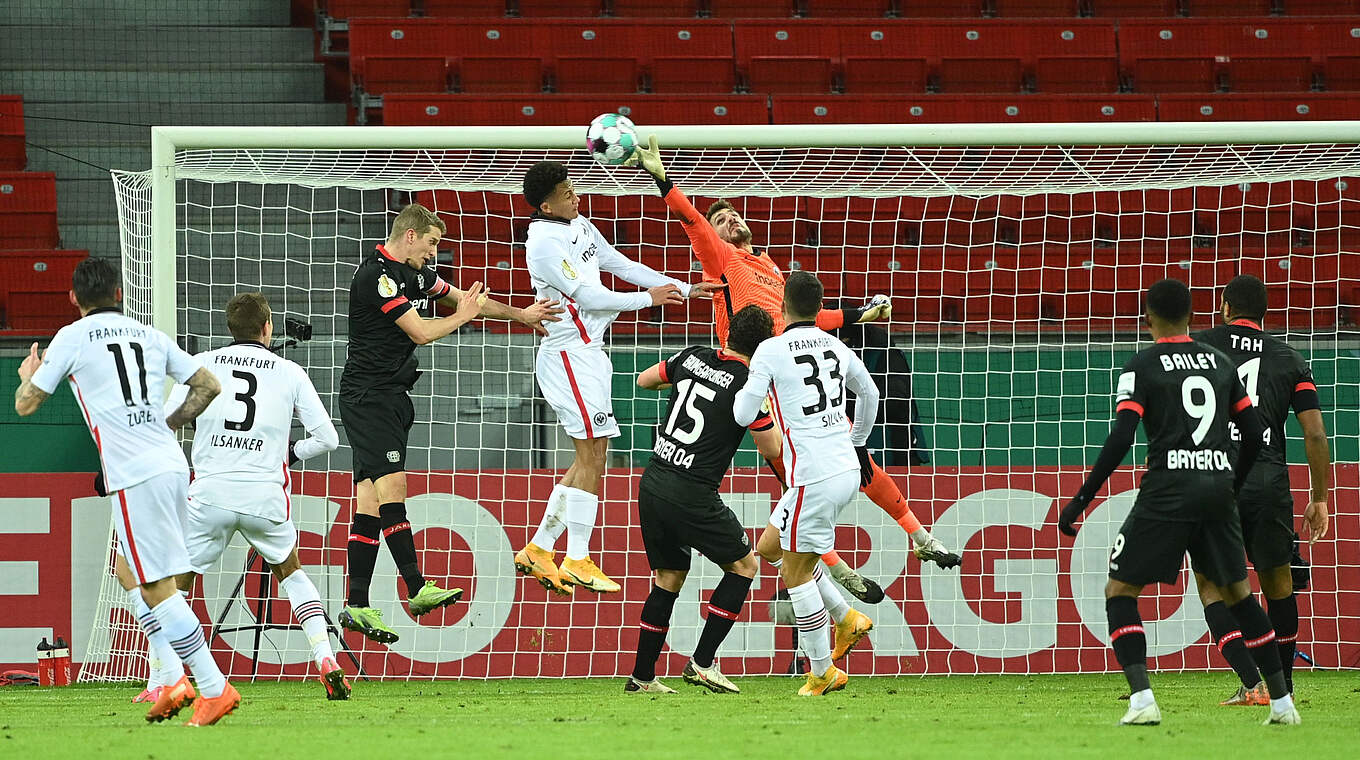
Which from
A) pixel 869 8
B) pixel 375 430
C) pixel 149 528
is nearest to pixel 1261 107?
pixel 869 8

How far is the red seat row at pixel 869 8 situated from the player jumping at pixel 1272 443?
29.8 feet

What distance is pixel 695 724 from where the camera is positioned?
630 cm

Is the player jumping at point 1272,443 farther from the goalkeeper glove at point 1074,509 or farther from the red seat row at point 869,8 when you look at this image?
the red seat row at point 869,8

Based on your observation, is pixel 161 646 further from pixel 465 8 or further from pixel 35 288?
pixel 465 8

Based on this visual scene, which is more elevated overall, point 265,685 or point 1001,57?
point 1001,57

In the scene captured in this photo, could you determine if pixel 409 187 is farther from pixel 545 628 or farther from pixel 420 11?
pixel 420 11

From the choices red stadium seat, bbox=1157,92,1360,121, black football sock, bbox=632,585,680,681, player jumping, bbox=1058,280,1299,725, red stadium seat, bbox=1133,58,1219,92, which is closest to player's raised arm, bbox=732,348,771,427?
black football sock, bbox=632,585,680,681

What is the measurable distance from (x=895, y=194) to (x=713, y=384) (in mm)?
3461

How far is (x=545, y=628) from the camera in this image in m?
10.3

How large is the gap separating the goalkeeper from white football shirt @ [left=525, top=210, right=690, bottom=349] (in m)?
0.30

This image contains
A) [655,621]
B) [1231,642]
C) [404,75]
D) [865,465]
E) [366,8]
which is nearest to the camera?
Answer: [1231,642]

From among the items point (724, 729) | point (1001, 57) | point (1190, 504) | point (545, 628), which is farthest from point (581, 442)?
point (1001, 57)

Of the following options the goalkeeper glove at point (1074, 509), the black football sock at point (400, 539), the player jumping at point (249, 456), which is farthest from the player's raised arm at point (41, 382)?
the goalkeeper glove at point (1074, 509)

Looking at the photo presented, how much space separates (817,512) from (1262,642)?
2.38m
